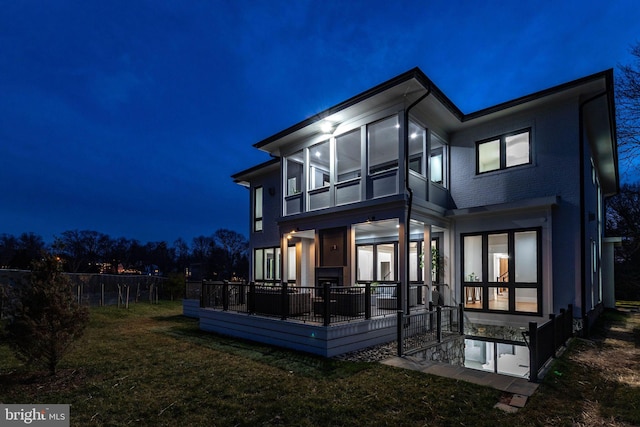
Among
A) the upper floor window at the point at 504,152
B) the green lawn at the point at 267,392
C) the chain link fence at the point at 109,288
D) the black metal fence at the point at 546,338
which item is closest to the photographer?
the green lawn at the point at 267,392

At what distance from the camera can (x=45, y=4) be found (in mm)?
54281

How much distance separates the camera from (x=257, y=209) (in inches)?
673

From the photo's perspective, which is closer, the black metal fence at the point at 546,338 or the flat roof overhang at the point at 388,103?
the black metal fence at the point at 546,338

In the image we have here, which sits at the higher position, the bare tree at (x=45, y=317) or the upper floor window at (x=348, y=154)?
the upper floor window at (x=348, y=154)

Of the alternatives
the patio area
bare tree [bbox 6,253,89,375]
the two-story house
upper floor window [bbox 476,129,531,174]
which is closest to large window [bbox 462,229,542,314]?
the two-story house

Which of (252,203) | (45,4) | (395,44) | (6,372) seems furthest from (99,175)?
(6,372)

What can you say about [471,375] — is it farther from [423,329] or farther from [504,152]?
[504,152]

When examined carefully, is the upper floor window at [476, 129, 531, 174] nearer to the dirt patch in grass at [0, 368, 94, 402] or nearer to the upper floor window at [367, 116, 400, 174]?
the upper floor window at [367, 116, 400, 174]

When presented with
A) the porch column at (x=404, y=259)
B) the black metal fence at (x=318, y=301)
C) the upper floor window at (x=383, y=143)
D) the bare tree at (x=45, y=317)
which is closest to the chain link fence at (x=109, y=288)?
the black metal fence at (x=318, y=301)

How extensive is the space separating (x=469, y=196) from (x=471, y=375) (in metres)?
6.48

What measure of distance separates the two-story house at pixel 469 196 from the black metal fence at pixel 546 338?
113cm

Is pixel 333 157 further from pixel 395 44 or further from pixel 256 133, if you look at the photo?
pixel 256 133

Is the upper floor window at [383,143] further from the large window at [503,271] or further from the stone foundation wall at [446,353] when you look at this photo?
the stone foundation wall at [446,353]

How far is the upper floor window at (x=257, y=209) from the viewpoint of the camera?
1691 cm
